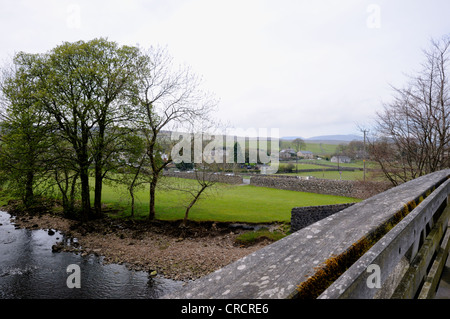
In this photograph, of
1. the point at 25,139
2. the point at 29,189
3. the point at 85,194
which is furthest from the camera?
the point at 85,194

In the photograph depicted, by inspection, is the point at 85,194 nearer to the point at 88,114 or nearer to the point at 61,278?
the point at 88,114

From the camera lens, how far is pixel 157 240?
17.9m

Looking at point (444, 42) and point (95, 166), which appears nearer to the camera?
point (444, 42)

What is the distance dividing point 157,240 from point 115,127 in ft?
29.5

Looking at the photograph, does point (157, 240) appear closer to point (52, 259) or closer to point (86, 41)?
point (52, 259)

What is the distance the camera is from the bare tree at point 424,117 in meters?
12.8

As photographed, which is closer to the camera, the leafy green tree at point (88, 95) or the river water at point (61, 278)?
the river water at point (61, 278)

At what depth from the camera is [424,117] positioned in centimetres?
1321

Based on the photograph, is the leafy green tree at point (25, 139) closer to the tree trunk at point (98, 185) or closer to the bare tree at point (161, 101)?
the tree trunk at point (98, 185)

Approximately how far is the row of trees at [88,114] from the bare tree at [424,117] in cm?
1325

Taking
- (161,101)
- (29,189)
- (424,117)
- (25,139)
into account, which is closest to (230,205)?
(161,101)

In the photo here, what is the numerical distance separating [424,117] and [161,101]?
704 inches

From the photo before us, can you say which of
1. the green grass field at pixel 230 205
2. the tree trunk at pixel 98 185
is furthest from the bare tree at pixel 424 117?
the tree trunk at pixel 98 185
